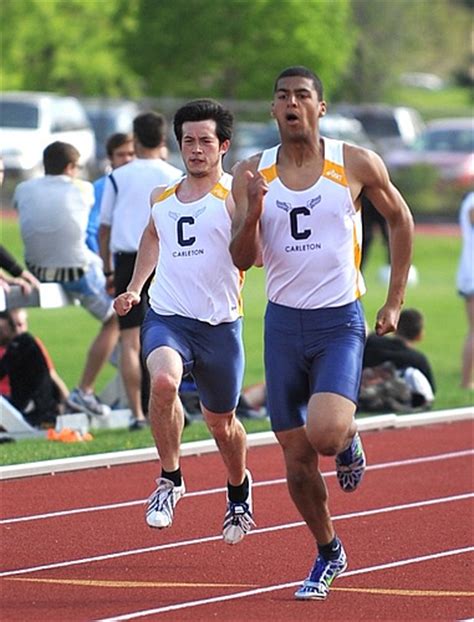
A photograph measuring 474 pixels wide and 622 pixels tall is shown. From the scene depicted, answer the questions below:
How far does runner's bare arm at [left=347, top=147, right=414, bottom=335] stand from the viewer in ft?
24.6

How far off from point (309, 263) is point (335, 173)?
411mm

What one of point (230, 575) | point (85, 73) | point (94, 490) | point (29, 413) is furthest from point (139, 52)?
point (230, 575)

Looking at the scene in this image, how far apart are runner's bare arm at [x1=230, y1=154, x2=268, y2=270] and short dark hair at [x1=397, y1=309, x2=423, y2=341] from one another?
738cm

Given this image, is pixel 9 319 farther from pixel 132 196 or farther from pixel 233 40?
pixel 233 40

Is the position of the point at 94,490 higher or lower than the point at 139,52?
lower

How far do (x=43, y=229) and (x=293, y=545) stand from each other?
15.2 ft

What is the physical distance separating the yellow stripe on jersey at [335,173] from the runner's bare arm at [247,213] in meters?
0.31

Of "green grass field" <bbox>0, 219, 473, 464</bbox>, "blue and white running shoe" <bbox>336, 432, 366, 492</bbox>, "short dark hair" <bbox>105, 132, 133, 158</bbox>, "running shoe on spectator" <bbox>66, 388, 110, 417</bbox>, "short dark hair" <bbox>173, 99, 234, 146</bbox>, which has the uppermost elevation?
"short dark hair" <bbox>173, 99, 234, 146</bbox>

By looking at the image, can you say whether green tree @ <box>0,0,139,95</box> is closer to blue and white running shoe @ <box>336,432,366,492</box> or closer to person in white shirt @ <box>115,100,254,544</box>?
person in white shirt @ <box>115,100,254,544</box>

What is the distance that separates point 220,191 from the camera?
858cm

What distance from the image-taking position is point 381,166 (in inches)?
296

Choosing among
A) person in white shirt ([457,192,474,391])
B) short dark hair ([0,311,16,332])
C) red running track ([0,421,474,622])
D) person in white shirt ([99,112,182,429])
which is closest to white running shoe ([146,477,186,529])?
red running track ([0,421,474,622])

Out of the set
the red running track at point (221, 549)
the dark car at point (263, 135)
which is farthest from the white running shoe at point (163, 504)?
the dark car at point (263, 135)

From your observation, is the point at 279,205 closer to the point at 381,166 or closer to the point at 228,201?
the point at 381,166
